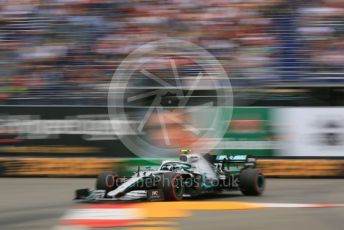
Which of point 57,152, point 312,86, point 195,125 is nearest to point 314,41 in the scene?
point 312,86

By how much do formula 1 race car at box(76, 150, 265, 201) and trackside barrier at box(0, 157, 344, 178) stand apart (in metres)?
3.17

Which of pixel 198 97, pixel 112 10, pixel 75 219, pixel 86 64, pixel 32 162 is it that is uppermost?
pixel 112 10

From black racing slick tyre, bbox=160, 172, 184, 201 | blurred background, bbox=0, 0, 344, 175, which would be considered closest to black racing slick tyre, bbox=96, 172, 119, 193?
black racing slick tyre, bbox=160, 172, 184, 201

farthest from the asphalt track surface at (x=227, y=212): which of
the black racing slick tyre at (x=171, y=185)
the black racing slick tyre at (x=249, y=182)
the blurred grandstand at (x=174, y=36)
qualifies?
the blurred grandstand at (x=174, y=36)

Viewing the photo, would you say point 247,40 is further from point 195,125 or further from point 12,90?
point 12,90

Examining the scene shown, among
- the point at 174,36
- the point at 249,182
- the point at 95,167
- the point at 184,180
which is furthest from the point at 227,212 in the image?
the point at 174,36

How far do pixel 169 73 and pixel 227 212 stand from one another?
21.5ft

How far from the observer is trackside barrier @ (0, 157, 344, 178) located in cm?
1359

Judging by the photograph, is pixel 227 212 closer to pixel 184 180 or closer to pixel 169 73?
pixel 184 180

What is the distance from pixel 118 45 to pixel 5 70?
8.67 ft

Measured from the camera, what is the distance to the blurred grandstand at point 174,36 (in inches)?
550

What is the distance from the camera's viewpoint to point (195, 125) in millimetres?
14000

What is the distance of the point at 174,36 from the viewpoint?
590 inches

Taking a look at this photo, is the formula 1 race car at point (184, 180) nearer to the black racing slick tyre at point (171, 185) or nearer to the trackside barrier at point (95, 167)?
the black racing slick tyre at point (171, 185)
